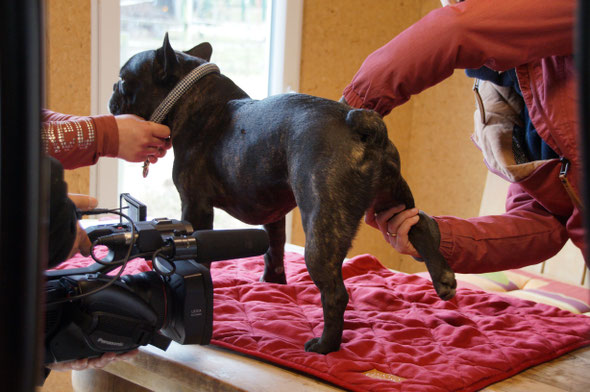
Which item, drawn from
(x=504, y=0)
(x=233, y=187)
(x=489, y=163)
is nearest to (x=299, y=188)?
(x=233, y=187)

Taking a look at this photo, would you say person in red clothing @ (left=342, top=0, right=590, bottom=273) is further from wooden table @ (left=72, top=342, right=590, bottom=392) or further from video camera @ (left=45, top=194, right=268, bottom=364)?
video camera @ (left=45, top=194, right=268, bottom=364)

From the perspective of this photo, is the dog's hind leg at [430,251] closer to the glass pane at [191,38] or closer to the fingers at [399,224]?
the fingers at [399,224]

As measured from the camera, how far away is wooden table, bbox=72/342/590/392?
92cm

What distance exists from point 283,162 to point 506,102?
692mm

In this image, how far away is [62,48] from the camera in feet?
6.30

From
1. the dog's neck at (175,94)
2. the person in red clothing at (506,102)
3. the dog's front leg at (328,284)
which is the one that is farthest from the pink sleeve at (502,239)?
the dog's neck at (175,94)

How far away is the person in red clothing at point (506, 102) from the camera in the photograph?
1047 mm

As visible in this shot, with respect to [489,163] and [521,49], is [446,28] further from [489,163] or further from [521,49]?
[489,163]

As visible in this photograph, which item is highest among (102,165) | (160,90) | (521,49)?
(521,49)

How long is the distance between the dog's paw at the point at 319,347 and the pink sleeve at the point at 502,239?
15.2 inches

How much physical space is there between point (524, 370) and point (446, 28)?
672mm

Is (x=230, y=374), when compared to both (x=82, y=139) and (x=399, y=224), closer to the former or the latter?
(x=399, y=224)

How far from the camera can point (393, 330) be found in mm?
1160

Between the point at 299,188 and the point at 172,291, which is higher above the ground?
the point at 299,188
